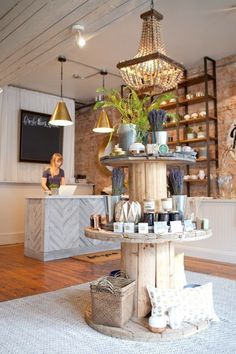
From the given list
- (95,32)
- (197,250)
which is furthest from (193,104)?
(95,32)

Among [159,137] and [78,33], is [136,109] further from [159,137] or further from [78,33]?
[78,33]

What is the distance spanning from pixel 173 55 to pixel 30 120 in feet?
10.3

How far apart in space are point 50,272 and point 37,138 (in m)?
3.69

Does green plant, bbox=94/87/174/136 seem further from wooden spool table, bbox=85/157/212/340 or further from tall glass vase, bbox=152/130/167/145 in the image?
wooden spool table, bbox=85/157/212/340

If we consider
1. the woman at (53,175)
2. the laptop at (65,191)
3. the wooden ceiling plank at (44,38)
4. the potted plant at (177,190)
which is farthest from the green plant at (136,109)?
the woman at (53,175)

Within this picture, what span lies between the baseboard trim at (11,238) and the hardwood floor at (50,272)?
4.27 ft

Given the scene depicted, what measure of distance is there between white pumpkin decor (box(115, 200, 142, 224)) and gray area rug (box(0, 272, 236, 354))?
0.74m

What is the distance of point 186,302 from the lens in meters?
2.21

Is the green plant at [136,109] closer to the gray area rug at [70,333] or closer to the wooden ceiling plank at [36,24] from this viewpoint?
the wooden ceiling plank at [36,24]

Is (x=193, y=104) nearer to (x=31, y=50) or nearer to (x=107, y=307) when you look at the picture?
(x=31, y=50)

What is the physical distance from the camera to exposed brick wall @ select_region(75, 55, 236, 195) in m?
5.35

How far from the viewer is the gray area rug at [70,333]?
1.92 meters

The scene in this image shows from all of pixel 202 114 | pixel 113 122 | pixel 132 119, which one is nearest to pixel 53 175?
pixel 113 122

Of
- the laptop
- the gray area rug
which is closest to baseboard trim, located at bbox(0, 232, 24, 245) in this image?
the laptop
